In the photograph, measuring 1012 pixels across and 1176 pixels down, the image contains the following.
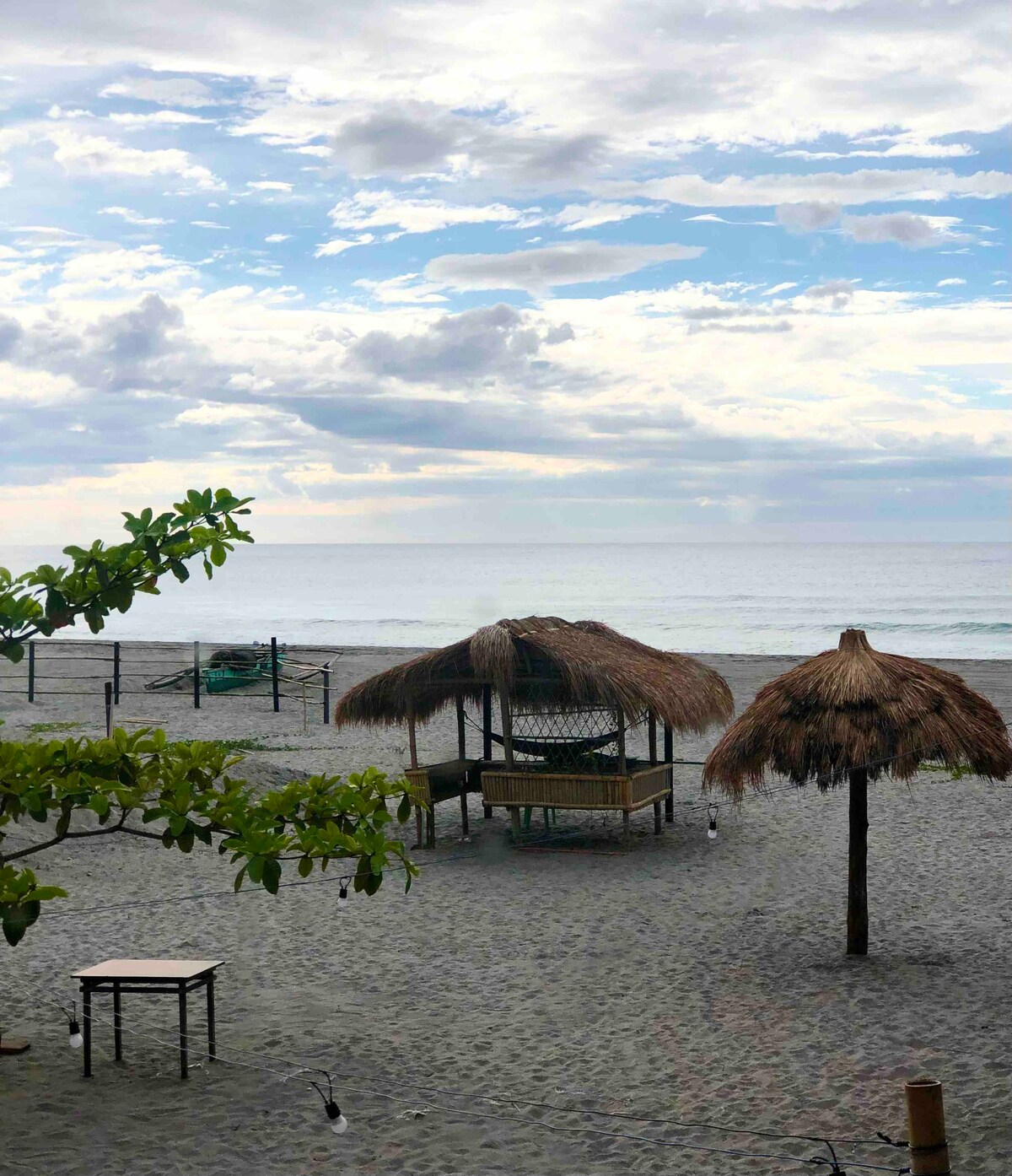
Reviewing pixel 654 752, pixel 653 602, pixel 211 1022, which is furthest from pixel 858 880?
pixel 653 602

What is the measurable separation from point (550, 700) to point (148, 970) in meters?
5.59

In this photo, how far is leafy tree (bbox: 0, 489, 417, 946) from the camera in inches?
182

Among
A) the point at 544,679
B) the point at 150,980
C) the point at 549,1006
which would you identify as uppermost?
the point at 544,679

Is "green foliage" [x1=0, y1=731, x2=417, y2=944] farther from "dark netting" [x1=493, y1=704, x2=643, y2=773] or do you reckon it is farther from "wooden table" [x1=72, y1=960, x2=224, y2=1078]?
"dark netting" [x1=493, y1=704, x2=643, y2=773]

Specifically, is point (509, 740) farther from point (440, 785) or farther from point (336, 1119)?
point (336, 1119)

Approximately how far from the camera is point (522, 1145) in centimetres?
523

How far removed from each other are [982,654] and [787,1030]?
119 ft

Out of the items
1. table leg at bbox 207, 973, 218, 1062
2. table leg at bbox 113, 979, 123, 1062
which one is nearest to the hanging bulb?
table leg at bbox 207, 973, 218, 1062

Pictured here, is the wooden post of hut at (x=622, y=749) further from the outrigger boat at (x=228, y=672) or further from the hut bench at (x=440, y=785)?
the outrigger boat at (x=228, y=672)

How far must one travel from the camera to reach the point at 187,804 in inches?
184

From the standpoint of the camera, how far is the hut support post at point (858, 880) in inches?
306

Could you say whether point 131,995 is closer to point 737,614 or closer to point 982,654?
point 982,654

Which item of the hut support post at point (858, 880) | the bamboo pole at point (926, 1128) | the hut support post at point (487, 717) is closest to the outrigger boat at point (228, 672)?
the hut support post at point (487, 717)

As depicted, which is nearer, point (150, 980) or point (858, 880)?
point (150, 980)
